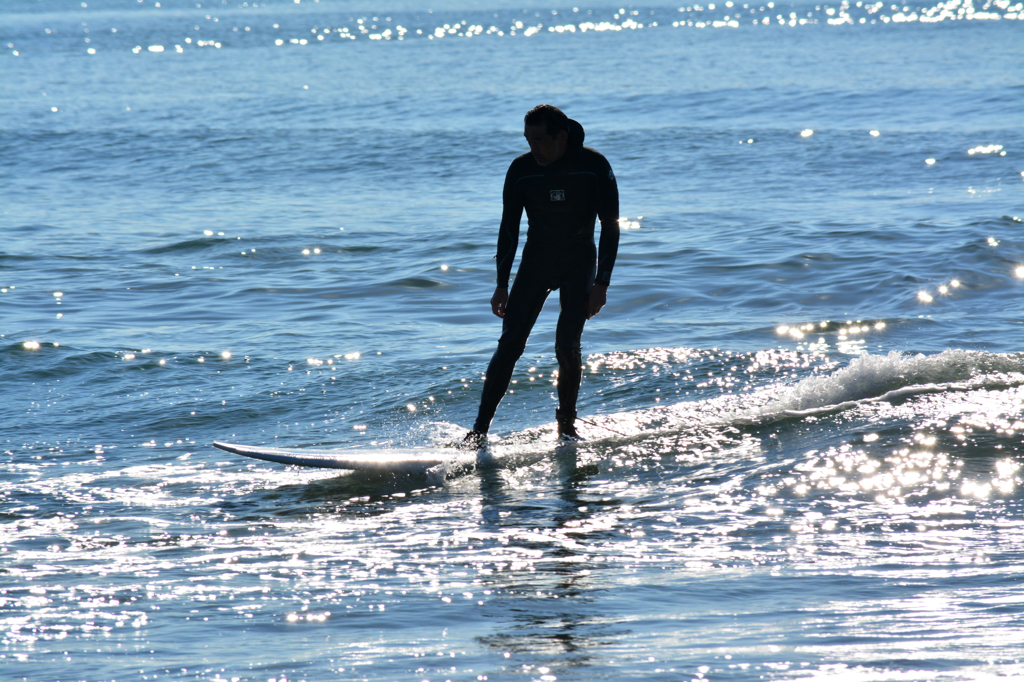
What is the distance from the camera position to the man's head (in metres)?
5.79

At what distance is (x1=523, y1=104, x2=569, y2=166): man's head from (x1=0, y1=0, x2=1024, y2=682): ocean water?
1794mm

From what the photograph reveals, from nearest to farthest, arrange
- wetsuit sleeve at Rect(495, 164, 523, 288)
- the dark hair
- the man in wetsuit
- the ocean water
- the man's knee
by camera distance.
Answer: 1. the ocean water
2. the dark hair
3. the man in wetsuit
4. wetsuit sleeve at Rect(495, 164, 523, 288)
5. the man's knee

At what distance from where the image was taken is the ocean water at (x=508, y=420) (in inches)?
160

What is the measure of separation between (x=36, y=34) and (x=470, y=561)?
2868 inches

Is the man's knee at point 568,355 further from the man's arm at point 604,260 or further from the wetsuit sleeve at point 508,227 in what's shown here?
the wetsuit sleeve at point 508,227

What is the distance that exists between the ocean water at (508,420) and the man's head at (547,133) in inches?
70.6

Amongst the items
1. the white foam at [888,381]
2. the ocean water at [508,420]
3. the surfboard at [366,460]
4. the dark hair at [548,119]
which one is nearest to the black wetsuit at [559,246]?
the dark hair at [548,119]

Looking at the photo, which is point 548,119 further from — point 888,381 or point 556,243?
point 888,381

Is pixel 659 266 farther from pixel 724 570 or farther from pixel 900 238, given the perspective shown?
pixel 724 570

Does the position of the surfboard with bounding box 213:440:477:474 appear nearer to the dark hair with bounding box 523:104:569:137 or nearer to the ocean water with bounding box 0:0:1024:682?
the ocean water with bounding box 0:0:1024:682

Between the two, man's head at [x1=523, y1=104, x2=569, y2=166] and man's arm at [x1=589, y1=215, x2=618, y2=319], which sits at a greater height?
man's head at [x1=523, y1=104, x2=569, y2=166]

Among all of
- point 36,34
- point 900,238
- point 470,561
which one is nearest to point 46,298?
point 470,561

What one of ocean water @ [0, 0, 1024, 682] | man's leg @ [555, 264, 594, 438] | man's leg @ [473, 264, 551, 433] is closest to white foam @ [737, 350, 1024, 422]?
ocean water @ [0, 0, 1024, 682]

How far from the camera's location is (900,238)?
13.5 m
